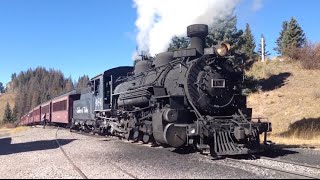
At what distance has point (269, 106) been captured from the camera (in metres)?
28.6

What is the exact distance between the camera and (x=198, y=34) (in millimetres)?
13344

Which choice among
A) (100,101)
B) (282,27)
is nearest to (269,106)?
(100,101)

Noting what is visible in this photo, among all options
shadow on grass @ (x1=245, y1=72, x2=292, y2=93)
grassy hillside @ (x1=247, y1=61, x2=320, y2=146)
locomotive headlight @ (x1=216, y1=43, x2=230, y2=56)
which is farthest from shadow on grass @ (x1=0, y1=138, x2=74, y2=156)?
shadow on grass @ (x1=245, y1=72, x2=292, y2=93)

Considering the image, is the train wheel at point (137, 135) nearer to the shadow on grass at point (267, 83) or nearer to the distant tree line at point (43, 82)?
the shadow on grass at point (267, 83)

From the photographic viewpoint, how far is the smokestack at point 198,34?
13.2 m

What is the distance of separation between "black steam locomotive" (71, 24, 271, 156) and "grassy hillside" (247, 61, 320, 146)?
555 centimetres

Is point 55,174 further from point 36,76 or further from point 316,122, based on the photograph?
point 36,76

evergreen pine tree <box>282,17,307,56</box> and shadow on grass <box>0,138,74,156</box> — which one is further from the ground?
evergreen pine tree <box>282,17,307,56</box>

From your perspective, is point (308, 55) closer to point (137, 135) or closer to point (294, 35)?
point (294, 35)

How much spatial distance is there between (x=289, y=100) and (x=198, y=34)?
17208mm

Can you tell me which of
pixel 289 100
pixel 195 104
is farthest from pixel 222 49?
pixel 289 100

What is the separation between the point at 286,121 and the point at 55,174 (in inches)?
708

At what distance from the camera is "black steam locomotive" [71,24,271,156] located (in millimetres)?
11422

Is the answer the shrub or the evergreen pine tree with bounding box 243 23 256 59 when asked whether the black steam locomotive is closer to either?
the evergreen pine tree with bounding box 243 23 256 59
